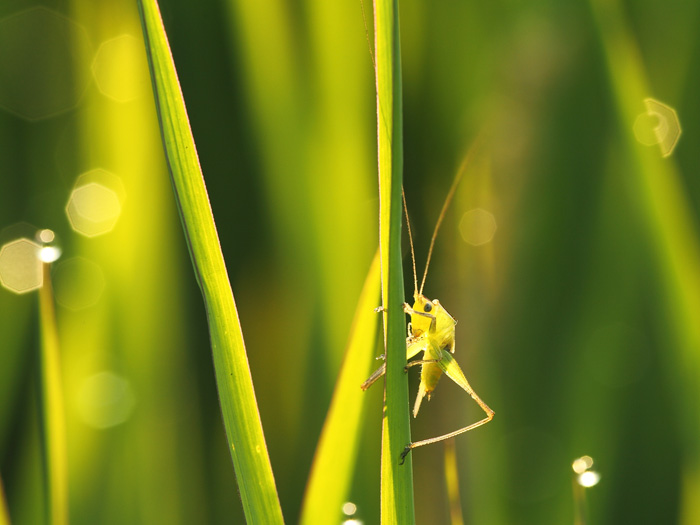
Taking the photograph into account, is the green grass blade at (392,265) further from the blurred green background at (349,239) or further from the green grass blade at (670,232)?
the green grass blade at (670,232)

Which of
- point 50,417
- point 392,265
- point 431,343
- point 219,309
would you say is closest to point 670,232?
point 431,343

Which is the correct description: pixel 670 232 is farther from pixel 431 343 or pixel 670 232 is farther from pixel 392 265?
pixel 392 265

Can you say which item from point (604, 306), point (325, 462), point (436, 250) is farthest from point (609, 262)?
point (325, 462)

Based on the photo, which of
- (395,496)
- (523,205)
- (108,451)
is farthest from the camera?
(523,205)

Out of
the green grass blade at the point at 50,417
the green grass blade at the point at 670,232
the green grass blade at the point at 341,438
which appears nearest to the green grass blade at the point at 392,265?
the green grass blade at the point at 341,438

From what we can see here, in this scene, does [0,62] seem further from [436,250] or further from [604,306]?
[604,306]

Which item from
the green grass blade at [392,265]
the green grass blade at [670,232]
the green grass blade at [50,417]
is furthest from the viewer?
the green grass blade at [670,232]
